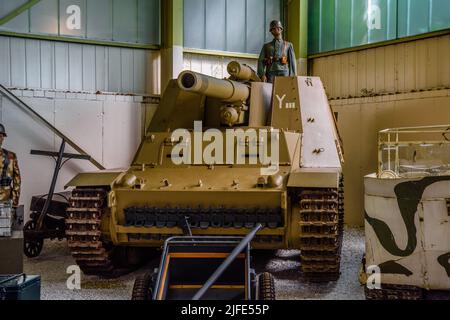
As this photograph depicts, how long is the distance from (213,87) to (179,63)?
489cm

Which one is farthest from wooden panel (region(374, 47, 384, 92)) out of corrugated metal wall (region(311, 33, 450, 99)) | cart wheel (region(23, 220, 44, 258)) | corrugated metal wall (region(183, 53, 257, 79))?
cart wheel (region(23, 220, 44, 258))

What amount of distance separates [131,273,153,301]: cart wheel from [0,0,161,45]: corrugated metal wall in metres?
6.59

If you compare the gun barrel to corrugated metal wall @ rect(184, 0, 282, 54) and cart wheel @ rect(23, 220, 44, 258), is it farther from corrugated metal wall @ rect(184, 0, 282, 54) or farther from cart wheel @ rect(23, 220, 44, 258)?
corrugated metal wall @ rect(184, 0, 282, 54)

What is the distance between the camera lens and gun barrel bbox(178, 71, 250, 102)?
5.51 m

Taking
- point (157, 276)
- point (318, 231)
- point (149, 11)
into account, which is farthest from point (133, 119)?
point (157, 276)

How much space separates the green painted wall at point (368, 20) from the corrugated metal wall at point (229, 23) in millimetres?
948

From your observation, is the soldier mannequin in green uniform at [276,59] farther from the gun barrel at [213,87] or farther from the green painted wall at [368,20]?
the green painted wall at [368,20]

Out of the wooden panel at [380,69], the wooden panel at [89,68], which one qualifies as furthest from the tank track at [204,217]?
the wooden panel at [380,69]

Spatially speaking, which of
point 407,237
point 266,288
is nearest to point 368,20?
point 407,237

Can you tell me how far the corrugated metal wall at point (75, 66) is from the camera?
9.58 metres

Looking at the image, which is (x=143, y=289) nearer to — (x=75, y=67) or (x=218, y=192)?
(x=218, y=192)

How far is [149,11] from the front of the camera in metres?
10.8
